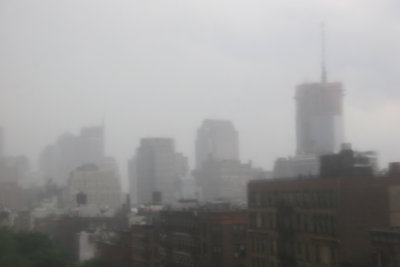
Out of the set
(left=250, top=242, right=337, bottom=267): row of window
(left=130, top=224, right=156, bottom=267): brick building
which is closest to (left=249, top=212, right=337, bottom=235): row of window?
(left=250, top=242, right=337, bottom=267): row of window

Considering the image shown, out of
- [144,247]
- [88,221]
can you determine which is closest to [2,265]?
[144,247]

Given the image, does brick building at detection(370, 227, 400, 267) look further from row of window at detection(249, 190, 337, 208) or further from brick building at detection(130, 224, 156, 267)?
brick building at detection(130, 224, 156, 267)

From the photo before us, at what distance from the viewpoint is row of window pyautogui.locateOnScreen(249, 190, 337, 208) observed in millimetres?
41875

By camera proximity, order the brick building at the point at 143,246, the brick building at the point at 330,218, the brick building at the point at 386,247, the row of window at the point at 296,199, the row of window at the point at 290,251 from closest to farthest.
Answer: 1. the brick building at the point at 386,247
2. the brick building at the point at 330,218
3. the row of window at the point at 290,251
4. the row of window at the point at 296,199
5. the brick building at the point at 143,246

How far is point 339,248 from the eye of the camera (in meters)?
40.2

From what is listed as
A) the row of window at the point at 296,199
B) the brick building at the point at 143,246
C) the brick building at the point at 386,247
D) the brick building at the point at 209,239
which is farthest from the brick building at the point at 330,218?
the brick building at the point at 143,246

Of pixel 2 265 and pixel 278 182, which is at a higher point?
pixel 278 182

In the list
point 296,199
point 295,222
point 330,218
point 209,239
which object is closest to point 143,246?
point 209,239

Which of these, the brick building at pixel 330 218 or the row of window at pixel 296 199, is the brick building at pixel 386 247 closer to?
the brick building at pixel 330 218

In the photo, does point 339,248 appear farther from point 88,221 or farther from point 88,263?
point 88,221

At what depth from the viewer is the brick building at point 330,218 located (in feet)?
133

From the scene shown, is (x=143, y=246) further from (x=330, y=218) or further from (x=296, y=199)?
(x=330, y=218)

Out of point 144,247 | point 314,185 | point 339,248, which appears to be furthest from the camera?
point 144,247

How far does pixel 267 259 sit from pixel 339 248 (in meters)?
10.5
